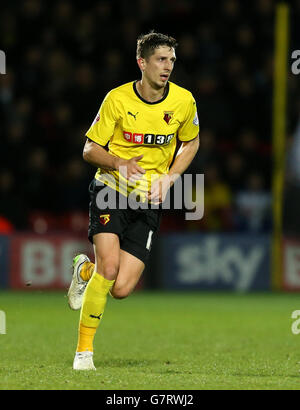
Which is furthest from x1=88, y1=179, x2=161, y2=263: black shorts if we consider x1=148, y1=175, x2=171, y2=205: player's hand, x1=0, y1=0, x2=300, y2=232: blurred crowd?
x1=0, y1=0, x2=300, y2=232: blurred crowd

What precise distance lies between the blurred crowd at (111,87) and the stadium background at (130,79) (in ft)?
0.06

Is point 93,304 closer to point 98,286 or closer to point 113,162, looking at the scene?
point 98,286

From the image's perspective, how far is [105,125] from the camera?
6.34 metres

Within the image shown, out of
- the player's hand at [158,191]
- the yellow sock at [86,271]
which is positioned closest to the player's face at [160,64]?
the player's hand at [158,191]

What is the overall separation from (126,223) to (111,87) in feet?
26.2

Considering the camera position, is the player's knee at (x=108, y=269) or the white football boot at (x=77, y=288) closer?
the player's knee at (x=108, y=269)

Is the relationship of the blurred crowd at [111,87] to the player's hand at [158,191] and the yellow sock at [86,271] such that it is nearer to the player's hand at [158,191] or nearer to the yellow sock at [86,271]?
the yellow sock at [86,271]

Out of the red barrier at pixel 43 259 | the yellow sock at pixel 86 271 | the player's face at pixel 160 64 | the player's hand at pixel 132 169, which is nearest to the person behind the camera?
the player's hand at pixel 132 169

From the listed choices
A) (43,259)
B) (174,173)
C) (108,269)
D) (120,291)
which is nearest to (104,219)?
(108,269)

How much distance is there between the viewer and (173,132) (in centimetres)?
654

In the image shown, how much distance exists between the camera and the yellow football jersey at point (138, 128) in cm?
638

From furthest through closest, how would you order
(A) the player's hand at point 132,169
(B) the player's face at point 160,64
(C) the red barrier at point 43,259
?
(C) the red barrier at point 43,259 < (B) the player's face at point 160,64 < (A) the player's hand at point 132,169
